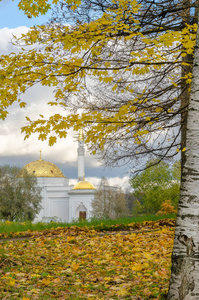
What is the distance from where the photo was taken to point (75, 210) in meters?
53.5

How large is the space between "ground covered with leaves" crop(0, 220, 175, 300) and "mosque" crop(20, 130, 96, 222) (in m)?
45.5

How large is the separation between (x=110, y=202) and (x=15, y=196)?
1242 cm

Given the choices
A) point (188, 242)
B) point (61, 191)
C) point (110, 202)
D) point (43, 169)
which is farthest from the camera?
point (61, 191)

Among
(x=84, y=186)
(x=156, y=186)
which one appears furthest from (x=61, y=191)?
(x=156, y=186)

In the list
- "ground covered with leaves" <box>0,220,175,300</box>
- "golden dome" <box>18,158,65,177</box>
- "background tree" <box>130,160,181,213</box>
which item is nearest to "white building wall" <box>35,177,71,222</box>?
"golden dome" <box>18,158,65,177</box>

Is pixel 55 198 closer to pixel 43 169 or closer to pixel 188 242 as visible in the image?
pixel 43 169

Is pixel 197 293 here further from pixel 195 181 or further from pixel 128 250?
pixel 128 250

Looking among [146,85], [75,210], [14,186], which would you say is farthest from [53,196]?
[146,85]

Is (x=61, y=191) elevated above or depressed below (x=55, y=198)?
above

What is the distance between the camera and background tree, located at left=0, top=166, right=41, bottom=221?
35594 millimetres

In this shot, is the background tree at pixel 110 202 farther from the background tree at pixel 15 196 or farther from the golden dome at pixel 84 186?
the background tree at pixel 15 196

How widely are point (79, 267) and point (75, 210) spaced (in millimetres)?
48888

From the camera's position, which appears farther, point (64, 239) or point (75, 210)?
point (75, 210)

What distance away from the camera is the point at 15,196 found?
1411 inches
